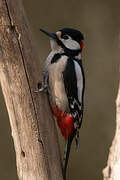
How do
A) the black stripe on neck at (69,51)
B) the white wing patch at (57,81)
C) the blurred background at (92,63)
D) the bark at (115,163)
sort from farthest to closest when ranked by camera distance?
the blurred background at (92,63), the black stripe on neck at (69,51), the white wing patch at (57,81), the bark at (115,163)

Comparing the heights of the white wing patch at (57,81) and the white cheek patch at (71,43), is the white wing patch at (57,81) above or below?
below

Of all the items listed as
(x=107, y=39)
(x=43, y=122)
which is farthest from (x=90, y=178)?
(x=43, y=122)

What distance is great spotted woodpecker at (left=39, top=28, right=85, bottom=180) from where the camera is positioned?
3.38m

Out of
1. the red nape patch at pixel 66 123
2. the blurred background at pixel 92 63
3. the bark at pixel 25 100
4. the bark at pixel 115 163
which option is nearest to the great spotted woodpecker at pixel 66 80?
the red nape patch at pixel 66 123

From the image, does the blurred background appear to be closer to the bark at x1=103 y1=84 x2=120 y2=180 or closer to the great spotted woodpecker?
the great spotted woodpecker

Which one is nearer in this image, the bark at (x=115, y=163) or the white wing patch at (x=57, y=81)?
the bark at (x=115, y=163)

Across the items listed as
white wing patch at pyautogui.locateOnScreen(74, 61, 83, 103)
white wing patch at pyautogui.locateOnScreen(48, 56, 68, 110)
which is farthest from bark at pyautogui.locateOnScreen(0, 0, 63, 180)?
white wing patch at pyautogui.locateOnScreen(74, 61, 83, 103)

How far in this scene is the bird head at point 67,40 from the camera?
3.44m

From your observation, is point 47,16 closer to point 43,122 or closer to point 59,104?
point 59,104

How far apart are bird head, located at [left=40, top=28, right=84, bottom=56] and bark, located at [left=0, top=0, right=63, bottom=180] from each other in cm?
41

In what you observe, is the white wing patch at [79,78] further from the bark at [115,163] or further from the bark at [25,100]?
the bark at [115,163]

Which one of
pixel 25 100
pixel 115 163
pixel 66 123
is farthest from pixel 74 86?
pixel 115 163

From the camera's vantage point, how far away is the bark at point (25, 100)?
2904 millimetres

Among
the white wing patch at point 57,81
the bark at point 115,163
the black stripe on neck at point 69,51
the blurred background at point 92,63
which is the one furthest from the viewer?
the blurred background at point 92,63
